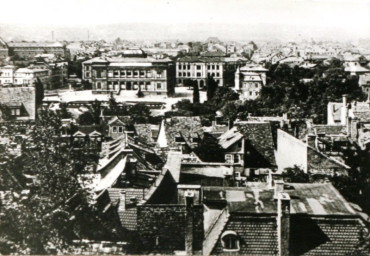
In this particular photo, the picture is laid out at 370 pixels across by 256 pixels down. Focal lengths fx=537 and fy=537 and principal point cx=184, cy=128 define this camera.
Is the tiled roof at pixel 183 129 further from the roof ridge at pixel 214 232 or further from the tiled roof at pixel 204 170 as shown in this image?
the roof ridge at pixel 214 232

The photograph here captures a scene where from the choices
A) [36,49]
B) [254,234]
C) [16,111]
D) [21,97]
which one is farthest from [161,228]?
[36,49]

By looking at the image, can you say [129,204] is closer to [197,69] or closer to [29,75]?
[29,75]

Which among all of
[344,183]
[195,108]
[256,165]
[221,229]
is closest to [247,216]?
[221,229]

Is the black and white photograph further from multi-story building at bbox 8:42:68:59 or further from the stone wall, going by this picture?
multi-story building at bbox 8:42:68:59

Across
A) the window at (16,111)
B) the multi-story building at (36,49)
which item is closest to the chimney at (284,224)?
the window at (16,111)

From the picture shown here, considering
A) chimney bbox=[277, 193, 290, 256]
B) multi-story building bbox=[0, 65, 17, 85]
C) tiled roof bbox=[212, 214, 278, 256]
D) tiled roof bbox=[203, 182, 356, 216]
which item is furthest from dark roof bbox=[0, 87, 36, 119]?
multi-story building bbox=[0, 65, 17, 85]
